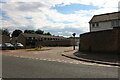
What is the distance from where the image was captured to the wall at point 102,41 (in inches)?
758

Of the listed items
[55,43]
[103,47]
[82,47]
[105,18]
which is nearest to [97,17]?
[105,18]

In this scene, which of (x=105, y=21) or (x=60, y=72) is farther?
(x=105, y=21)

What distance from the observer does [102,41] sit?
Answer: 21.2m

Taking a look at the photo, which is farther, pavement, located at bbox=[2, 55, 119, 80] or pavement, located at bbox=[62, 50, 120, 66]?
pavement, located at bbox=[62, 50, 120, 66]

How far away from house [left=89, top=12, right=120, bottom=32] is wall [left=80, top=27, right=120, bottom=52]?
391 inches

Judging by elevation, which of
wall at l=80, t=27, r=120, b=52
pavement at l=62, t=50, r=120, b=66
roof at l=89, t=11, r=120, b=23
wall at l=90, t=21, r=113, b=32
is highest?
roof at l=89, t=11, r=120, b=23

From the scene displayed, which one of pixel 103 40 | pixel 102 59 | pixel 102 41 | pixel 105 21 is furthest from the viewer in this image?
pixel 105 21

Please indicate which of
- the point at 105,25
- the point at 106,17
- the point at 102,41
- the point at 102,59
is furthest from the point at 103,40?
the point at 106,17

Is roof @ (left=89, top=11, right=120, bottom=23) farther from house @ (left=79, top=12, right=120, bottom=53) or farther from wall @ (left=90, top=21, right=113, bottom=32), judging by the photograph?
wall @ (left=90, top=21, right=113, bottom=32)

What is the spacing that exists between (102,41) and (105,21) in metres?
13.3

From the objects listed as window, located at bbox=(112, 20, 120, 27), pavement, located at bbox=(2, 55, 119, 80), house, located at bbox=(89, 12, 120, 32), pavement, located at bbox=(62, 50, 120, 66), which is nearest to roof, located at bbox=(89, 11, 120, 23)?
house, located at bbox=(89, 12, 120, 32)

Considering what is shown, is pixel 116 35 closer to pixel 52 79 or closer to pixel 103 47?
pixel 103 47

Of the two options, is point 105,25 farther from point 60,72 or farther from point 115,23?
point 60,72

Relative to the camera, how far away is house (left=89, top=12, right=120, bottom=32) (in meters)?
32.1
